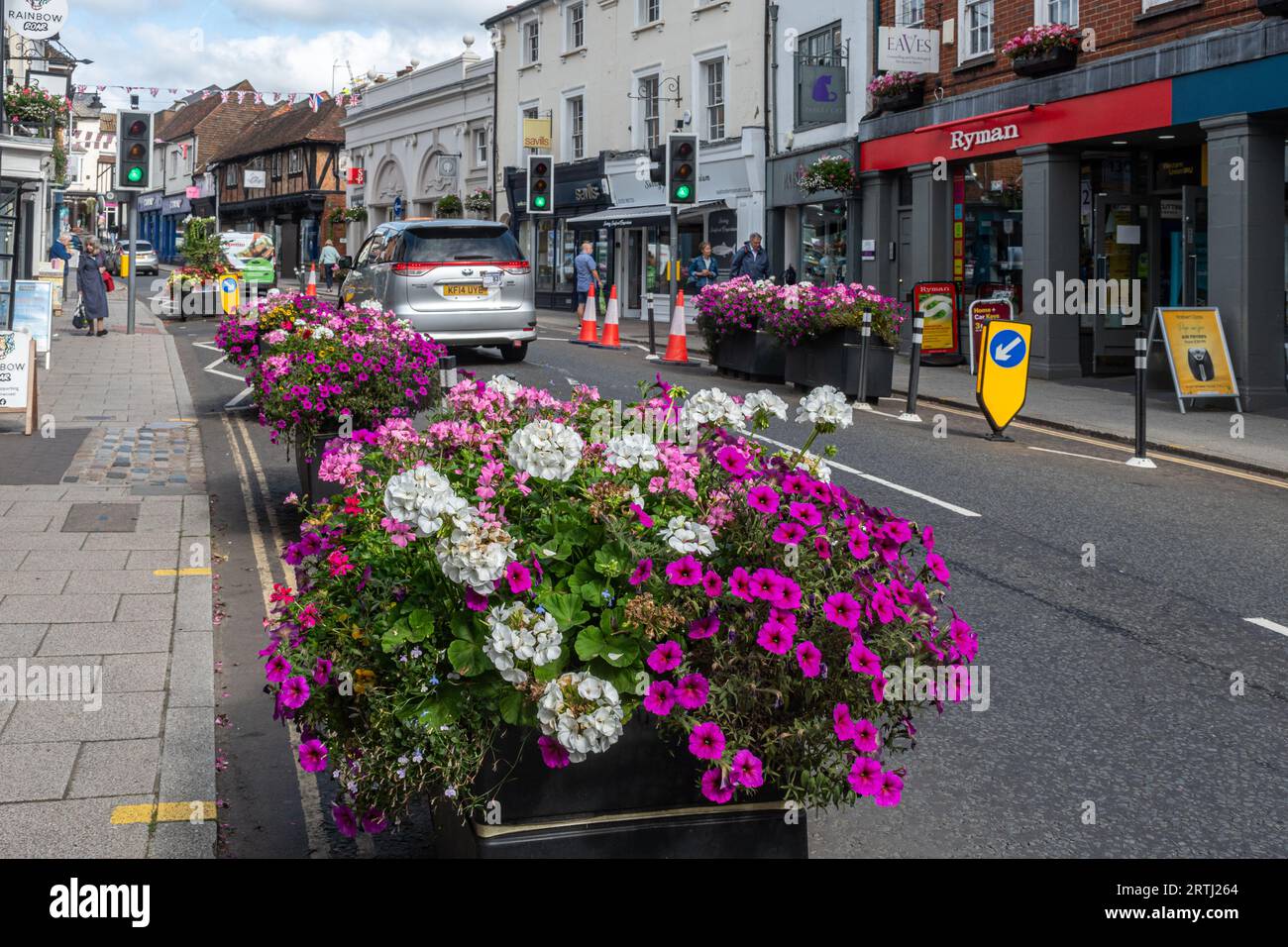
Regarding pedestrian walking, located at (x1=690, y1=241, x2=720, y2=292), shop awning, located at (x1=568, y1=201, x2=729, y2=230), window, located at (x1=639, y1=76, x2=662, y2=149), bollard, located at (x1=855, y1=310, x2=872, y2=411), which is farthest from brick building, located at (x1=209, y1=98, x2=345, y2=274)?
bollard, located at (x1=855, y1=310, x2=872, y2=411)

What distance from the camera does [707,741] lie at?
3.12 meters

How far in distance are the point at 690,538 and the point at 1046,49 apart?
1833cm

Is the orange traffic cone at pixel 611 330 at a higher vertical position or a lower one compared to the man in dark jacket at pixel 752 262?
lower

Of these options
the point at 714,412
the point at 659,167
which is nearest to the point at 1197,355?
the point at 659,167

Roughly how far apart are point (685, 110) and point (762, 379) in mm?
15703

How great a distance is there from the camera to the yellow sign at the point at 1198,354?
16.0 meters

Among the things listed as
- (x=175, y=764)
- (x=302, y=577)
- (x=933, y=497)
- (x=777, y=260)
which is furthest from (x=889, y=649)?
(x=777, y=260)

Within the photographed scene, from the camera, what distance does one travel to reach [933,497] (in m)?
10.0

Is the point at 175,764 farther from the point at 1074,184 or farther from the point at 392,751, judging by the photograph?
the point at 1074,184

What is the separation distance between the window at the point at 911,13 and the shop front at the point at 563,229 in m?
13.2

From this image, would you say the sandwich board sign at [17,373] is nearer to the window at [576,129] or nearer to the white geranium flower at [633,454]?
the white geranium flower at [633,454]

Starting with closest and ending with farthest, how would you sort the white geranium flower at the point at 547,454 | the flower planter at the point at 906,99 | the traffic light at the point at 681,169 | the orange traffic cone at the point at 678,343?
the white geranium flower at the point at 547,454 < the orange traffic cone at the point at 678,343 < the traffic light at the point at 681,169 < the flower planter at the point at 906,99

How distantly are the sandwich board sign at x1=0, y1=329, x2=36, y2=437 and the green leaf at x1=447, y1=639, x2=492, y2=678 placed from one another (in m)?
10.2

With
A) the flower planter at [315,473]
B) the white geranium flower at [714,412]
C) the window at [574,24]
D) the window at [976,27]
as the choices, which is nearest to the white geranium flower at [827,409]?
the white geranium flower at [714,412]
